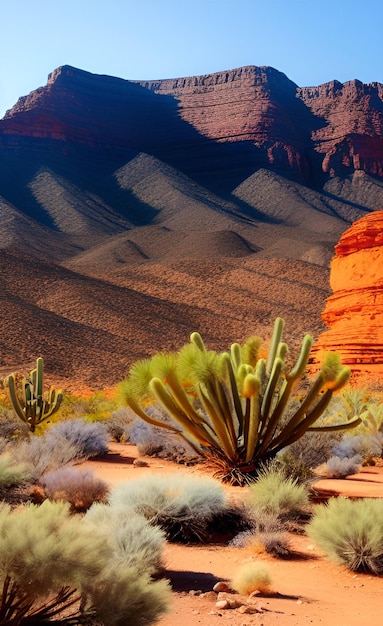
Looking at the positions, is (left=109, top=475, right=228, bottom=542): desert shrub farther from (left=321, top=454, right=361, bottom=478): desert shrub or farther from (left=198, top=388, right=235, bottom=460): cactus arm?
(left=321, top=454, right=361, bottom=478): desert shrub

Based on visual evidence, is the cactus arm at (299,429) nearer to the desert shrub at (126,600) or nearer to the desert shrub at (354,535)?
the desert shrub at (354,535)

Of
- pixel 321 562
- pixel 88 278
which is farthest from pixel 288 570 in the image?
pixel 88 278

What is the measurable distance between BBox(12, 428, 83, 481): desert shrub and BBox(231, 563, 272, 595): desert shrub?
12.5 ft

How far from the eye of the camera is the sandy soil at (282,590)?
4.10 meters

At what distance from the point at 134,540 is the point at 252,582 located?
2.92 feet

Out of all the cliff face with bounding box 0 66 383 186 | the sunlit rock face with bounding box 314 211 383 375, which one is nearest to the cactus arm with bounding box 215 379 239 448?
the sunlit rock face with bounding box 314 211 383 375

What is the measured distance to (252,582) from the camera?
183 inches

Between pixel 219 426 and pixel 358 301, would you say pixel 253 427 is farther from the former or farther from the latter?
pixel 358 301

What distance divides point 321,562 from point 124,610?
293cm

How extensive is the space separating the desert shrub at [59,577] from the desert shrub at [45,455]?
15.5 ft

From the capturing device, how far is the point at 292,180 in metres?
103

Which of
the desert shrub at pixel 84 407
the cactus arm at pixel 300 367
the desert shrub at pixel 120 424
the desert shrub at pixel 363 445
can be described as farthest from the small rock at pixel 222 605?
the desert shrub at pixel 84 407

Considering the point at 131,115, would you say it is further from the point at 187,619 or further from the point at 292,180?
the point at 187,619

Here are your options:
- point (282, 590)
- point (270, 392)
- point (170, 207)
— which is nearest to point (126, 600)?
point (282, 590)
